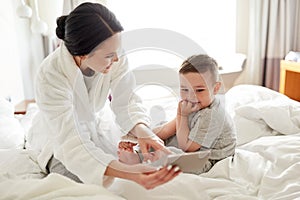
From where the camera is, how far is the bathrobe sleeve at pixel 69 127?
0.87 metres

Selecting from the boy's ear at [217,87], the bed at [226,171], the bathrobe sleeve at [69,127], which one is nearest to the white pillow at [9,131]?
the bed at [226,171]

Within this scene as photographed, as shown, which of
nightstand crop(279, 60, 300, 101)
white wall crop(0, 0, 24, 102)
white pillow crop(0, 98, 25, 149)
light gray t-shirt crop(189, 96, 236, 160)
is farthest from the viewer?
nightstand crop(279, 60, 300, 101)

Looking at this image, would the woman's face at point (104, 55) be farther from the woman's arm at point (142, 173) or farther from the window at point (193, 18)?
the window at point (193, 18)

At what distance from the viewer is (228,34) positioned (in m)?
2.62

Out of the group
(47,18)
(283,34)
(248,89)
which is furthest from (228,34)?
(47,18)

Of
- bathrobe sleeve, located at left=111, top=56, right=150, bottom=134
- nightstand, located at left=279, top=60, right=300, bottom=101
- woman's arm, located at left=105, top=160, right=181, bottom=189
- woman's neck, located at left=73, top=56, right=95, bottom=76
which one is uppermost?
woman's neck, located at left=73, top=56, right=95, bottom=76

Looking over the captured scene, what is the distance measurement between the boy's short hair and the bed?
0.12 meters

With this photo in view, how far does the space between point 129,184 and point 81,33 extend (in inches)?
16.5

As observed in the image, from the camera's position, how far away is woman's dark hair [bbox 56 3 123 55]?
829mm

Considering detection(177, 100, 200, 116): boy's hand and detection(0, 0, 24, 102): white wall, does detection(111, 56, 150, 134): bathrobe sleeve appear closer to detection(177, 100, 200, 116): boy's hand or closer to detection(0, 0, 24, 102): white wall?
Result: detection(177, 100, 200, 116): boy's hand

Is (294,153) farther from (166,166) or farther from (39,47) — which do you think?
(39,47)

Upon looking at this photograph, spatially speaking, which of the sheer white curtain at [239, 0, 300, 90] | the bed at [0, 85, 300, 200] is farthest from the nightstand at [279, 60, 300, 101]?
the bed at [0, 85, 300, 200]

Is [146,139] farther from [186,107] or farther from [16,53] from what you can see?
[16,53]

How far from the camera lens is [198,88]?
3.03ft
